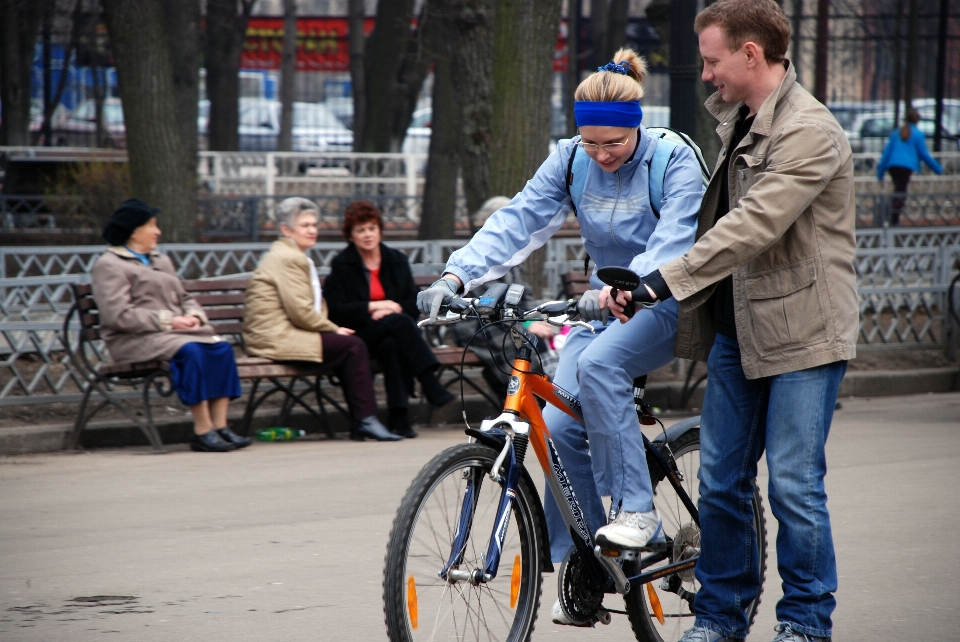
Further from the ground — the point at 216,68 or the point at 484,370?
the point at 216,68

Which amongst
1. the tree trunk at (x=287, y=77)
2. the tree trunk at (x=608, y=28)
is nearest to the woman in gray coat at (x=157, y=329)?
the tree trunk at (x=608, y=28)

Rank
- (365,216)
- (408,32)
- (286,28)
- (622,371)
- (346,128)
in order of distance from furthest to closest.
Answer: (346,128) → (286,28) → (408,32) → (365,216) → (622,371)

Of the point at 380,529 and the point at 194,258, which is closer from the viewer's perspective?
the point at 380,529

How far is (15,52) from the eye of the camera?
23797 mm

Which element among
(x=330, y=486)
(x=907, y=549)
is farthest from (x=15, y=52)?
(x=907, y=549)

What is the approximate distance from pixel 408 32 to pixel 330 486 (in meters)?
16.8

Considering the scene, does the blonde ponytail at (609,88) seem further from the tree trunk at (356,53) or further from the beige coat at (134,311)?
the tree trunk at (356,53)

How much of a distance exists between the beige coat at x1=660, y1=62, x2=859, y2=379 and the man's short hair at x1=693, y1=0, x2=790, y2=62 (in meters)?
0.13

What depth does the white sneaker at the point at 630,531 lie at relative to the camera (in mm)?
3730

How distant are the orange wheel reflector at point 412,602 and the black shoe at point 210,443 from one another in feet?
15.0

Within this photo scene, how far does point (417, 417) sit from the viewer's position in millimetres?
9016

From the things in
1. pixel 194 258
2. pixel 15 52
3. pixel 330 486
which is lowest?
pixel 330 486

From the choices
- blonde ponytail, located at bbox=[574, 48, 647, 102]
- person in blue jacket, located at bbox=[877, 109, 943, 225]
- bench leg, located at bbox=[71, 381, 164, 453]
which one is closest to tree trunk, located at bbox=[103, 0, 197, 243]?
bench leg, located at bbox=[71, 381, 164, 453]

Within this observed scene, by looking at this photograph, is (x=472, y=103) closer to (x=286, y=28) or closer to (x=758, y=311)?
(x=758, y=311)
